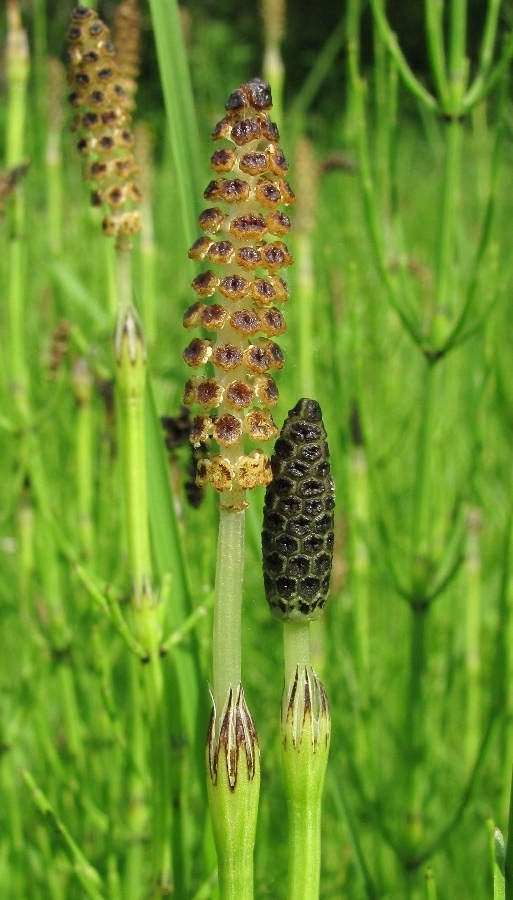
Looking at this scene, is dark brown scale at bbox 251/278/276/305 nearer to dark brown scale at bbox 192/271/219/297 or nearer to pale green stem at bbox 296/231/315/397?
dark brown scale at bbox 192/271/219/297

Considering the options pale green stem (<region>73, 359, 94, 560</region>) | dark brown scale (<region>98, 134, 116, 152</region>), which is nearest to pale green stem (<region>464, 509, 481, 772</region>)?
pale green stem (<region>73, 359, 94, 560</region>)

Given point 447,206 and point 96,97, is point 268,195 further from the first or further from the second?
point 447,206

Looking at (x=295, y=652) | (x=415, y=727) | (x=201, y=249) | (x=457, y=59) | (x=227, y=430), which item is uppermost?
(x=457, y=59)

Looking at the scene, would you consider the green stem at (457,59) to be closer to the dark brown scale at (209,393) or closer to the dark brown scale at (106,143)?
the dark brown scale at (106,143)

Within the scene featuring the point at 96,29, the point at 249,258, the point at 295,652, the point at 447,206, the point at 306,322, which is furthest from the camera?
the point at 306,322

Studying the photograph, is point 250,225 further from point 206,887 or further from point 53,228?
point 53,228

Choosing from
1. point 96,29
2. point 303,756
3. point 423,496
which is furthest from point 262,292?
point 423,496

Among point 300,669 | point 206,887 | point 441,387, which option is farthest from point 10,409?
point 300,669

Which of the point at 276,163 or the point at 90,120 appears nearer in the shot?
the point at 276,163
